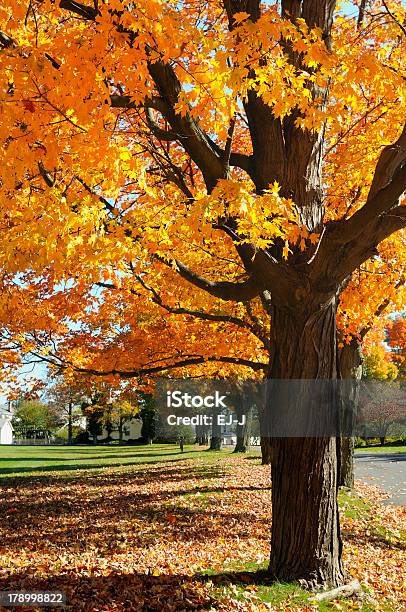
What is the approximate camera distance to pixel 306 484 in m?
6.16

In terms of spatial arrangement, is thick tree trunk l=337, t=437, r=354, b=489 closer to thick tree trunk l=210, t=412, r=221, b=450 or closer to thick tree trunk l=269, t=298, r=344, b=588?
thick tree trunk l=269, t=298, r=344, b=588

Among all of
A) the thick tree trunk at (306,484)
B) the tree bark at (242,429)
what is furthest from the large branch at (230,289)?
the tree bark at (242,429)

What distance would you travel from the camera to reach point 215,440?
41.2 metres

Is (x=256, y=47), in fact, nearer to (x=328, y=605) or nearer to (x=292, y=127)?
(x=292, y=127)

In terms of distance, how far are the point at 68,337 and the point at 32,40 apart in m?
10.9

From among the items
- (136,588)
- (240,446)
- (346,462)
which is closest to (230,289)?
(136,588)

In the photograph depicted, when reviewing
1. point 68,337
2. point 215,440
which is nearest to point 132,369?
point 68,337

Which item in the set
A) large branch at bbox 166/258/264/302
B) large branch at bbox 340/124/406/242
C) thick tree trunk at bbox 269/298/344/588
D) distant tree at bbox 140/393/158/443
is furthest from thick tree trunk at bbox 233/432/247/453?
large branch at bbox 340/124/406/242

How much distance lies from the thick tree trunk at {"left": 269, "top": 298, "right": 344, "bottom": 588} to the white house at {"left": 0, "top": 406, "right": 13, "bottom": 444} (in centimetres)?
8574

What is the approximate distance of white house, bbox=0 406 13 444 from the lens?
8500 centimetres

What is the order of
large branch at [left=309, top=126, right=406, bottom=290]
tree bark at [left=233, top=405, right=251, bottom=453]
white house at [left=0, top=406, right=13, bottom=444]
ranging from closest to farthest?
large branch at [left=309, top=126, right=406, bottom=290] < tree bark at [left=233, top=405, right=251, bottom=453] < white house at [left=0, top=406, right=13, bottom=444]

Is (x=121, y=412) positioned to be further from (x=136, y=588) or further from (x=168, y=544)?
(x=136, y=588)

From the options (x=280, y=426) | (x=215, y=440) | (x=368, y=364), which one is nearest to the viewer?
(x=280, y=426)

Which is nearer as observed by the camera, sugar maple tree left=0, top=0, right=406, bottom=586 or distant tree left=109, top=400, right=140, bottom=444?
sugar maple tree left=0, top=0, right=406, bottom=586
